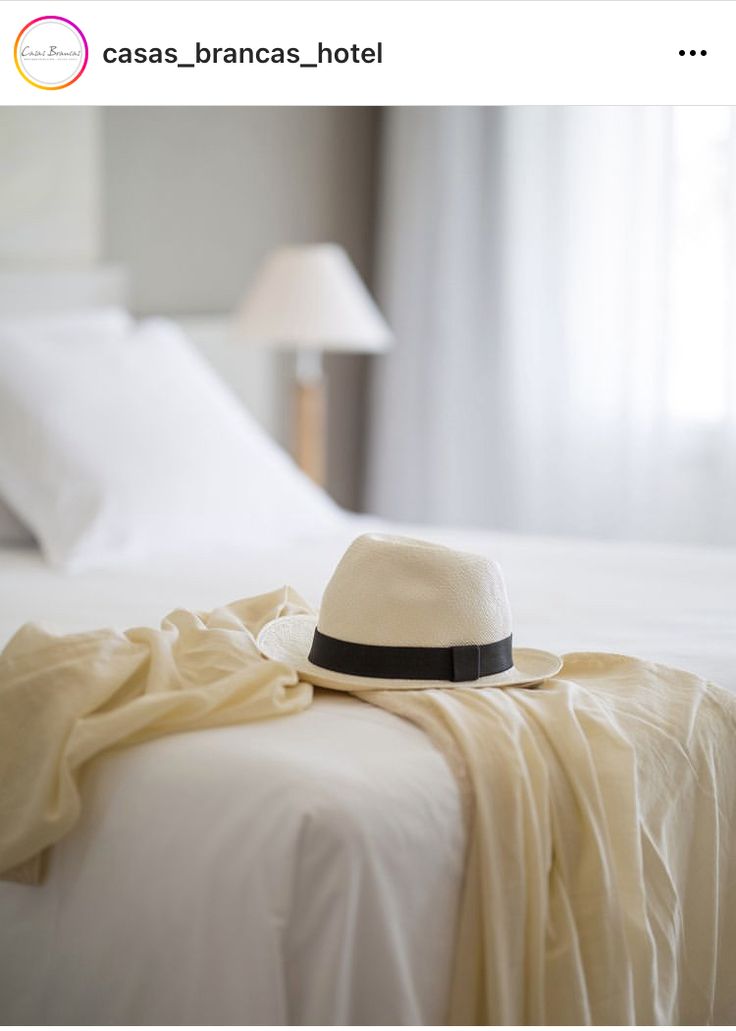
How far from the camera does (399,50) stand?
2000 millimetres

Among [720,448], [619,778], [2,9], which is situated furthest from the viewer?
[720,448]

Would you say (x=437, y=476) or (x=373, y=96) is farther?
(x=437, y=476)

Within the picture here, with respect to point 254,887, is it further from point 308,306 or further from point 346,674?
point 308,306

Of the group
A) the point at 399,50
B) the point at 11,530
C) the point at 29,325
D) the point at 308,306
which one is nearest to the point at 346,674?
the point at 399,50

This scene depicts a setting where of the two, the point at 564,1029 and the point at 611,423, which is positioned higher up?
the point at 611,423

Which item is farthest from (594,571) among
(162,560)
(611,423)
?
(611,423)

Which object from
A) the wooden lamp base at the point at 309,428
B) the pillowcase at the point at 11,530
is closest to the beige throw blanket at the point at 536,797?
the pillowcase at the point at 11,530

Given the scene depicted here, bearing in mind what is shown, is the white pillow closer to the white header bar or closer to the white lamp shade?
the white header bar

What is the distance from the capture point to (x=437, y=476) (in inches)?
168

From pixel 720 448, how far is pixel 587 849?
2.65 meters

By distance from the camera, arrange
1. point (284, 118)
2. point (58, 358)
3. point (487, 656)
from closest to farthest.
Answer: point (487, 656), point (58, 358), point (284, 118)

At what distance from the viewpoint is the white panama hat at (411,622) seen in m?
1.38

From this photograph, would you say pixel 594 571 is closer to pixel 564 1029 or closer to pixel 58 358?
pixel 58 358

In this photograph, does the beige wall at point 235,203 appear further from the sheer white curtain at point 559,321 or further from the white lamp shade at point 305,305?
the white lamp shade at point 305,305
